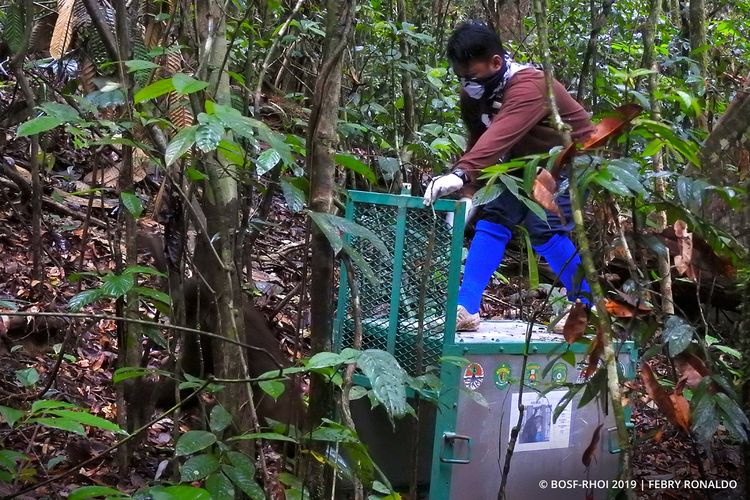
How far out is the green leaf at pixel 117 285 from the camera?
8.55ft

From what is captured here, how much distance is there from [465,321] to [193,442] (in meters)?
1.49

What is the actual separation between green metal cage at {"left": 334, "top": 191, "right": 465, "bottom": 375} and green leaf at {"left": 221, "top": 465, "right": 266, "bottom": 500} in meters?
0.87

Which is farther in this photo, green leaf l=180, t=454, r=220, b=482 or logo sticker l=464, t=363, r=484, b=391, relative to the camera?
logo sticker l=464, t=363, r=484, b=391

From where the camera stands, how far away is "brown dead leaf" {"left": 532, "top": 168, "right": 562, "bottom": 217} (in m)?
2.19

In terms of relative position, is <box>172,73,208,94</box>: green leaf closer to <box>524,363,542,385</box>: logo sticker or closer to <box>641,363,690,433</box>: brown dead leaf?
<box>641,363,690,433</box>: brown dead leaf

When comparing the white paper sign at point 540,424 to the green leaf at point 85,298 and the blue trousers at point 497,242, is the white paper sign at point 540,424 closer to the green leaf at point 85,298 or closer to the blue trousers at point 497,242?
the blue trousers at point 497,242

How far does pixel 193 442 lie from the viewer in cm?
215

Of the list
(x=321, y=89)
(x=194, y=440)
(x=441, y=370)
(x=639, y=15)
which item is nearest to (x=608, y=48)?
(x=639, y=15)

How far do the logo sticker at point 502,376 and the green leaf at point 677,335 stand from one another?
83 cm

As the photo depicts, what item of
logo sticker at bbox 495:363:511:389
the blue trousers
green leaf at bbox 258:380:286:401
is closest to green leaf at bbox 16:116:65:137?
green leaf at bbox 258:380:286:401

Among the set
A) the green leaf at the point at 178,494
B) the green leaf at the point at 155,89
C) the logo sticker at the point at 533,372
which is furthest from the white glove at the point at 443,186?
the green leaf at the point at 178,494

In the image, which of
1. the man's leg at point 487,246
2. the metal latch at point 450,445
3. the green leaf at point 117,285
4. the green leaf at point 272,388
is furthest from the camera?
the man's leg at point 487,246

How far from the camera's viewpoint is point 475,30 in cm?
368

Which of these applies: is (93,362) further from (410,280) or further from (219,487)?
(219,487)
